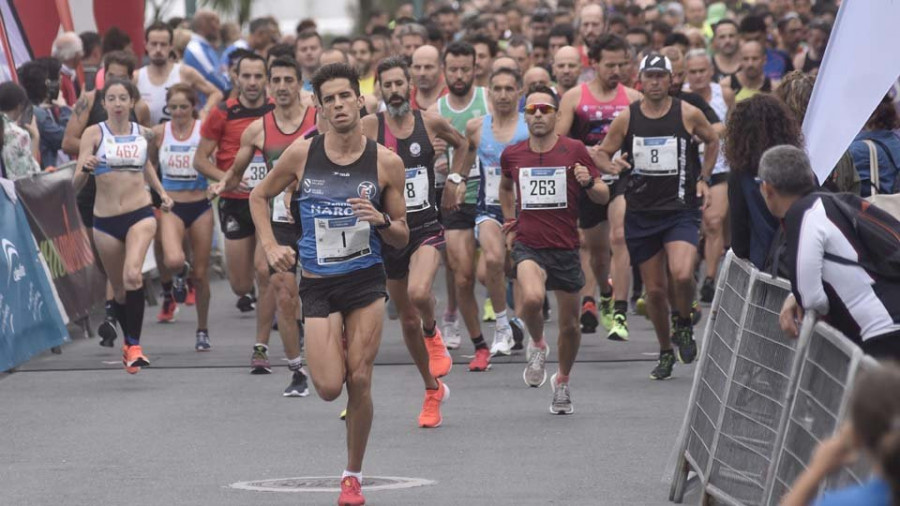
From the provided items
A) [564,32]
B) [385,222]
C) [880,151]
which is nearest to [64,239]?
[564,32]

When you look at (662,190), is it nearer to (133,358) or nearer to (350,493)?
(133,358)

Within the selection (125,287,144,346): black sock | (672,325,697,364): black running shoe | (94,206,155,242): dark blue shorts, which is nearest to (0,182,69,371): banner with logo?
(94,206,155,242): dark blue shorts

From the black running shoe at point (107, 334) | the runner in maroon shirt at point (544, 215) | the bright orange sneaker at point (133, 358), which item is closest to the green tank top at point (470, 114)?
the runner in maroon shirt at point (544, 215)

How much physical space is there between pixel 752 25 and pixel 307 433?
10.4 m

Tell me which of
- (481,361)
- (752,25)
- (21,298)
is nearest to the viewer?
(481,361)

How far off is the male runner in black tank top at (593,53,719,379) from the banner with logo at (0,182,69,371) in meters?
4.13

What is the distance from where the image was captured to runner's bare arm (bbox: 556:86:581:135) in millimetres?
13688

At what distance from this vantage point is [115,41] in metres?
18.5

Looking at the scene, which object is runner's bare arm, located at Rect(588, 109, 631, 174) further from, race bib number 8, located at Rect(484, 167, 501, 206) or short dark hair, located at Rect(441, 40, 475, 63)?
short dark hair, located at Rect(441, 40, 475, 63)

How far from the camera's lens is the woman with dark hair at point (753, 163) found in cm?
837

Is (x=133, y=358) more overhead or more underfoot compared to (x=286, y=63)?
more underfoot

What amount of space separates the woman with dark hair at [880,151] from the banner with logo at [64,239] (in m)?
6.59

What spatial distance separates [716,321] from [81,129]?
8.11 meters

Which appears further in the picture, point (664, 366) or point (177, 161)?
point (177, 161)
